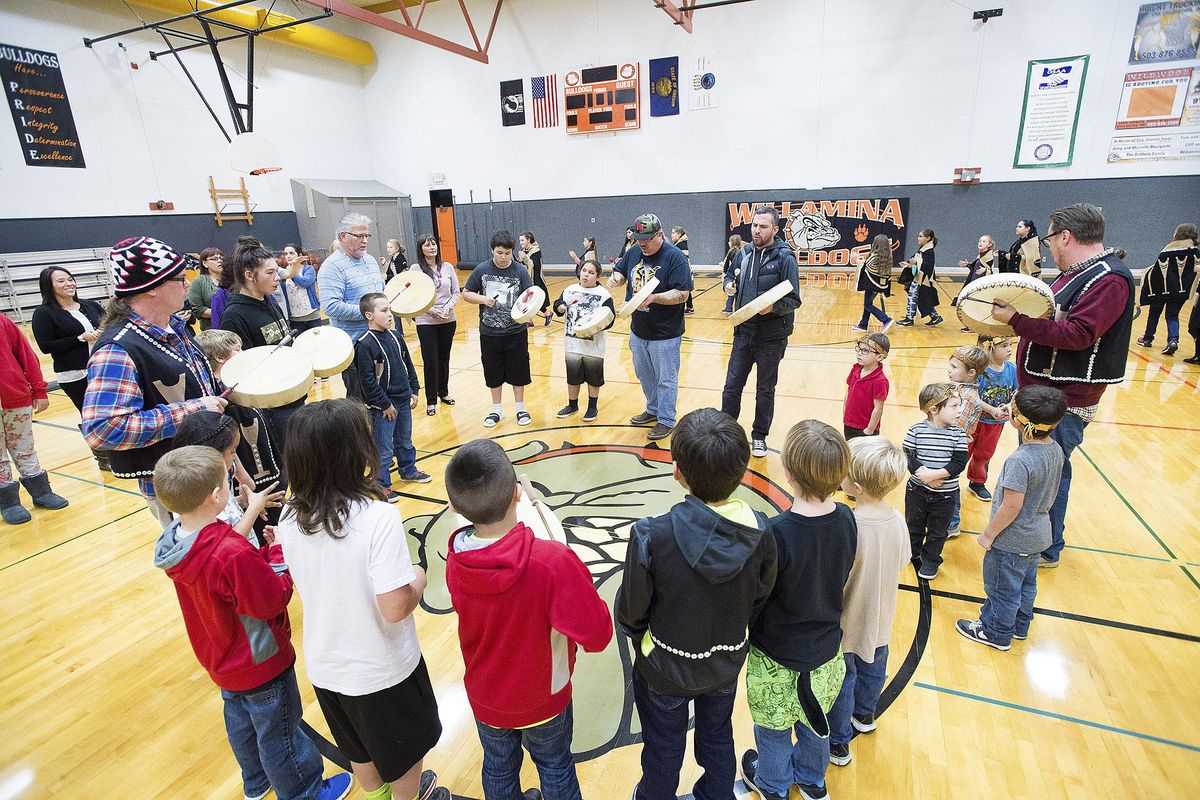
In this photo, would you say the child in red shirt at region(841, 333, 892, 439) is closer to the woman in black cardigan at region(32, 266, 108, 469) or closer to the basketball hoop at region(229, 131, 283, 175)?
the woman in black cardigan at region(32, 266, 108, 469)

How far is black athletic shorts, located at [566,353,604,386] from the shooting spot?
5.44 metres

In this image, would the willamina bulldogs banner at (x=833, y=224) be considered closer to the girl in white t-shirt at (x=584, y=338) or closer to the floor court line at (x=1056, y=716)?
the girl in white t-shirt at (x=584, y=338)

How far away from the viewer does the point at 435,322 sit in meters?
5.71

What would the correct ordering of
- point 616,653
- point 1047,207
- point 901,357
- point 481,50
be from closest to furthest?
point 616,653 → point 901,357 → point 1047,207 → point 481,50

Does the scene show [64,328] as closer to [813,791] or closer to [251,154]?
[813,791]

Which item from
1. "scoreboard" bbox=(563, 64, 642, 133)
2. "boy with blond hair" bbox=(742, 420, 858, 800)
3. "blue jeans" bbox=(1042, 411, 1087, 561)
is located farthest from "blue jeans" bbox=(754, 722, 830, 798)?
"scoreboard" bbox=(563, 64, 642, 133)

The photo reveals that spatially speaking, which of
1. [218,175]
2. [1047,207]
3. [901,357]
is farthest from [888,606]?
[218,175]

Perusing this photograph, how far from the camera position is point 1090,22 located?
11.1 m

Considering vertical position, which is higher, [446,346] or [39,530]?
[446,346]

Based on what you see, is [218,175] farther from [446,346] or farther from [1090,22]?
[1090,22]

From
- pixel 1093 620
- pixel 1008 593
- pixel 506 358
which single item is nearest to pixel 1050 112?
pixel 506 358

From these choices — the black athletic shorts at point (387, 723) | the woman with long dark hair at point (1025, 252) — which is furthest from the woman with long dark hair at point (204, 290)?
the woman with long dark hair at point (1025, 252)

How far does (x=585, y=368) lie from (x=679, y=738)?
3.94m

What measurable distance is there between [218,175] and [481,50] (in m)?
7.44
